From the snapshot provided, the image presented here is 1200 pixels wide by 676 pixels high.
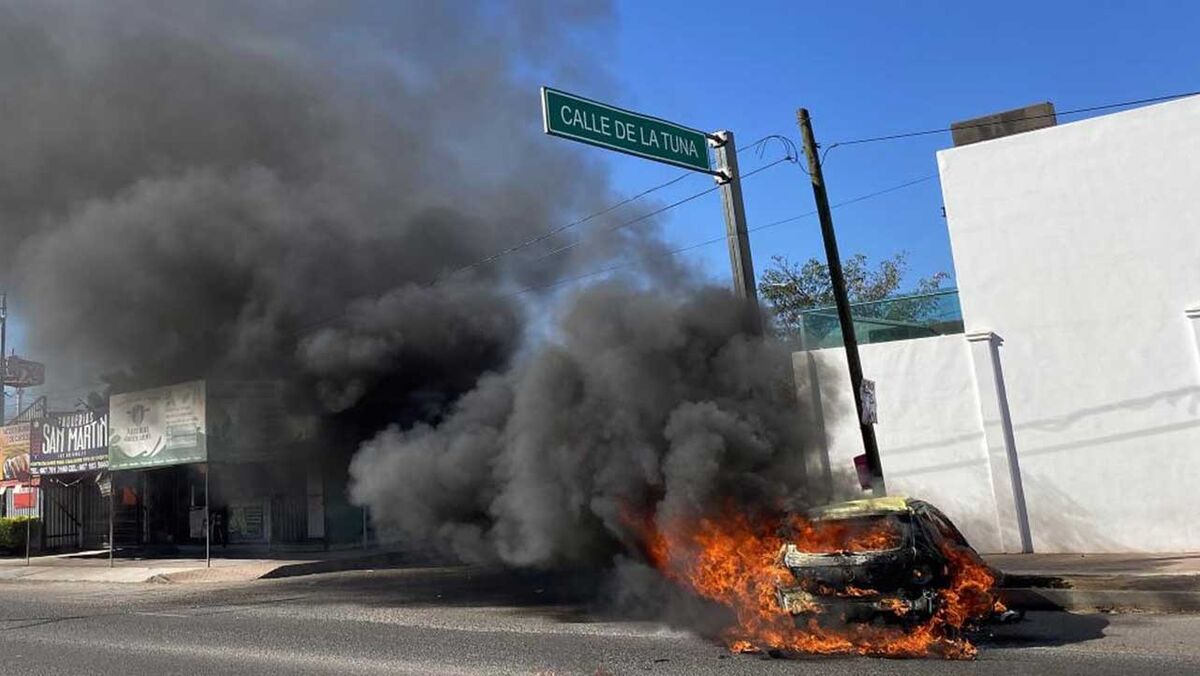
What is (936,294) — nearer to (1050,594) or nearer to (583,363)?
(1050,594)

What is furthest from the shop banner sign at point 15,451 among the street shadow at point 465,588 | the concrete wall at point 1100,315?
the concrete wall at point 1100,315

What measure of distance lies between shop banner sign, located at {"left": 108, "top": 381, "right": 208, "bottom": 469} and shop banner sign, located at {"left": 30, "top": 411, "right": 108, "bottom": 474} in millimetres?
1227

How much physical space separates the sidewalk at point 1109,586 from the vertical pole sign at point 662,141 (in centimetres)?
437

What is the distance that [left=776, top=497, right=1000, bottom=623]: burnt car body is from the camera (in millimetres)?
6910

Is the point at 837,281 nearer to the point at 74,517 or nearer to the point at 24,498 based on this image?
the point at 74,517

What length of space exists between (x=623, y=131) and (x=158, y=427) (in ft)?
45.6

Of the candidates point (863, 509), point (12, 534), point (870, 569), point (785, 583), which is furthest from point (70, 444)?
point (870, 569)

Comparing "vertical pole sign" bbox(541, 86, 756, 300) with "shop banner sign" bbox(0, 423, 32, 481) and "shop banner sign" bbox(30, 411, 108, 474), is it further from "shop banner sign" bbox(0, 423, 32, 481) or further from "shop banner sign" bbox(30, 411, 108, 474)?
"shop banner sign" bbox(0, 423, 32, 481)

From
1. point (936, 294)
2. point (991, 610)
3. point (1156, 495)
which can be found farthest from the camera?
point (936, 294)

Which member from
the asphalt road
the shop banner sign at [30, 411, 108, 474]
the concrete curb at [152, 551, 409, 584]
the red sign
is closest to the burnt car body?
the asphalt road

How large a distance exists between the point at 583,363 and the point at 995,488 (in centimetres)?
657

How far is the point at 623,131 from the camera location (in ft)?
31.7

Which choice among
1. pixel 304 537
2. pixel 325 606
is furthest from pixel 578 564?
pixel 304 537

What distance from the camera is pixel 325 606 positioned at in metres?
11.8
